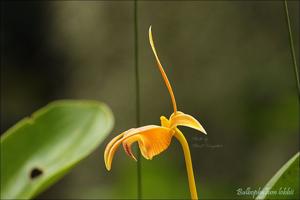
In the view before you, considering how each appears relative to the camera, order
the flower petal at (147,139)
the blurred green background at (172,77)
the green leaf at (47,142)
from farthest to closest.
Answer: the blurred green background at (172,77), the green leaf at (47,142), the flower petal at (147,139)

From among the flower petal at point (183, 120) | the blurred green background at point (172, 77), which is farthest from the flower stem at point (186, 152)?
the blurred green background at point (172, 77)

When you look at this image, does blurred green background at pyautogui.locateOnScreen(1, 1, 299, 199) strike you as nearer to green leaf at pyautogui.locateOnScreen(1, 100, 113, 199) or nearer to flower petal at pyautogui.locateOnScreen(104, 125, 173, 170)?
green leaf at pyautogui.locateOnScreen(1, 100, 113, 199)

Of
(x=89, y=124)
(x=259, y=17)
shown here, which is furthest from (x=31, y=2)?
(x=89, y=124)

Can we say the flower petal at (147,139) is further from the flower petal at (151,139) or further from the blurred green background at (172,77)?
the blurred green background at (172,77)

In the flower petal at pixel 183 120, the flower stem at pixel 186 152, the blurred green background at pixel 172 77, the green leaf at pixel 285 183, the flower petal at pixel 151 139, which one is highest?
the flower petal at pixel 183 120

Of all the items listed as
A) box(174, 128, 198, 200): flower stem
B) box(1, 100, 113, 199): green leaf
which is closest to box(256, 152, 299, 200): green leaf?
box(174, 128, 198, 200): flower stem

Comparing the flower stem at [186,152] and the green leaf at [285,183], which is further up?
the flower stem at [186,152]

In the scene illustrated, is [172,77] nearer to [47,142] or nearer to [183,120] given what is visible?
[47,142]
